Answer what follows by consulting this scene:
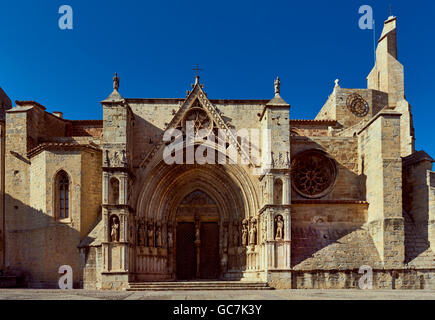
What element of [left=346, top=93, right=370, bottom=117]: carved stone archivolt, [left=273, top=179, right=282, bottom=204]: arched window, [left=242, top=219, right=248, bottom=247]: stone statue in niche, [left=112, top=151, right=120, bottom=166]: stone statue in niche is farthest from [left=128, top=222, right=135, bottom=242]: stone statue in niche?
[left=346, top=93, right=370, bottom=117]: carved stone archivolt

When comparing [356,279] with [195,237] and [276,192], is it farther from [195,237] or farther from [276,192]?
[195,237]

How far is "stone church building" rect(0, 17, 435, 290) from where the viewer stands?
18.1 meters

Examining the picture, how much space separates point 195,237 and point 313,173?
224 inches

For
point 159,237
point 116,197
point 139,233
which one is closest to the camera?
point 116,197

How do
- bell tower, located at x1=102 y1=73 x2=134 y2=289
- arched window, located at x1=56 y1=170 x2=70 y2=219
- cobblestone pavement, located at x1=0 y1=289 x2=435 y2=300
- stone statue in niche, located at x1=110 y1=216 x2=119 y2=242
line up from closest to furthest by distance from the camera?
cobblestone pavement, located at x1=0 y1=289 x2=435 y2=300 → bell tower, located at x1=102 y1=73 x2=134 y2=289 → stone statue in niche, located at x1=110 y1=216 x2=119 y2=242 → arched window, located at x1=56 y1=170 x2=70 y2=219

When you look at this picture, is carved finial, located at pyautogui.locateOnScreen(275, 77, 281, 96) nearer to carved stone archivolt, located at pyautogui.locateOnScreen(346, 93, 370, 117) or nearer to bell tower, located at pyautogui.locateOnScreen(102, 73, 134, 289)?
bell tower, located at pyautogui.locateOnScreen(102, 73, 134, 289)

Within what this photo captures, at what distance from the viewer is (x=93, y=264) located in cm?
1881

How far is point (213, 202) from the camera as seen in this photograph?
20.8 meters

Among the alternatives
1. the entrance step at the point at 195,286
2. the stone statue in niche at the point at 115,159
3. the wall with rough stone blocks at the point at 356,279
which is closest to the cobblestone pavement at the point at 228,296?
the entrance step at the point at 195,286

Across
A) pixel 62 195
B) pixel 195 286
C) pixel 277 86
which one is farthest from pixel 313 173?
pixel 62 195

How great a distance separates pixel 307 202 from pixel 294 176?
1.40m

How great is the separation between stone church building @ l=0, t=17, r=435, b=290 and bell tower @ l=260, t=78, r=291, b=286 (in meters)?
0.05
